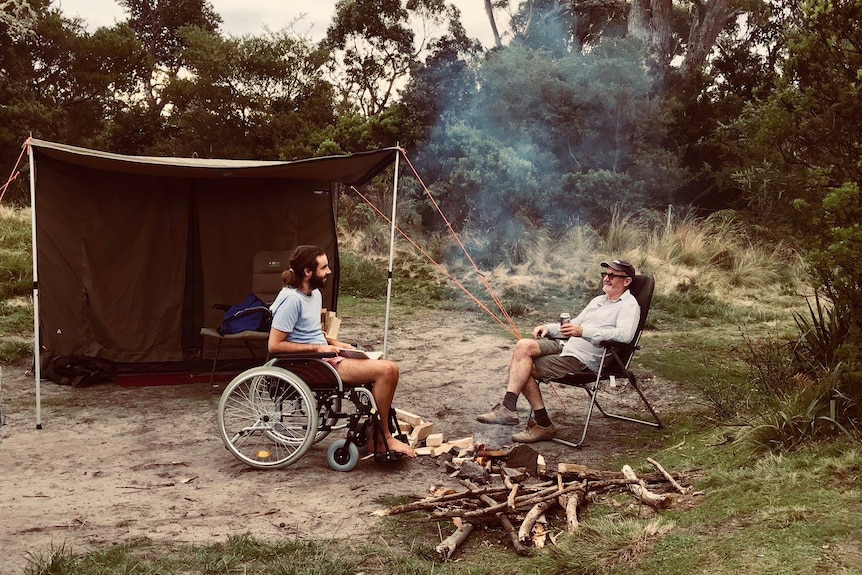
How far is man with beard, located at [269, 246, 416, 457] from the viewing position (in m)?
4.15

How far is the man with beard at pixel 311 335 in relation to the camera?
415 cm

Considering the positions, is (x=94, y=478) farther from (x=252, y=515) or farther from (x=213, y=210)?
(x=213, y=210)

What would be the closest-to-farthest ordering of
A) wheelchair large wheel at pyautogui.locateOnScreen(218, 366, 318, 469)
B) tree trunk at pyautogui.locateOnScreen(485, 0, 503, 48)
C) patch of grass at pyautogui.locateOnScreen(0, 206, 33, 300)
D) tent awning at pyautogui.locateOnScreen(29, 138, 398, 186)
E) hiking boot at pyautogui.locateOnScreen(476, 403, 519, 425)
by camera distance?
1. wheelchair large wheel at pyautogui.locateOnScreen(218, 366, 318, 469)
2. hiking boot at pyautogui.locateOnScreen(476, 403, 519, 425)
3. tent awning at pyautogui.locateOnScreen(29, 138, 398, 186)
4. patch of grass at pyautogui.locateOnScreen(0, 206, 33, 300)
5. tree trunk at pyautogui.locateOnScreen(485, 0, 503, 48)

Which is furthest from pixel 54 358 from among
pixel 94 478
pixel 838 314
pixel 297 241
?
pixel 838 314

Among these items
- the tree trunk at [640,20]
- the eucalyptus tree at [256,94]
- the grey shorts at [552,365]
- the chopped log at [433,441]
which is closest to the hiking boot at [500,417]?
the grey shorts at [552,365]

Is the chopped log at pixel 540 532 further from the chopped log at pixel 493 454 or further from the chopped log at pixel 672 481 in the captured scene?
the chopped log at pixel 493 454

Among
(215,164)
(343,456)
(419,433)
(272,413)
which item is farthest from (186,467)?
(215,164)

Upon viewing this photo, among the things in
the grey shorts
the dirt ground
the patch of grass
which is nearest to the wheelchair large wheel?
the dirt ground

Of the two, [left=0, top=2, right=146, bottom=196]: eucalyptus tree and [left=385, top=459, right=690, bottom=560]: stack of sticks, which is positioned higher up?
[left=0, top=2, right=146, bottom=196]: eucalyptus tree

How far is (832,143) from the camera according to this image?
4.39 metres

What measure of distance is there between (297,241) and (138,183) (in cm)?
134

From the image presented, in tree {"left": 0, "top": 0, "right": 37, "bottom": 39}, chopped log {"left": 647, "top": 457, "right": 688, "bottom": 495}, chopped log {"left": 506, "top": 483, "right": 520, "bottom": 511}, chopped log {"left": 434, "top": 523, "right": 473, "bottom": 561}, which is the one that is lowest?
chopped log {"left": 434, "top": 523, "right": 473, "bottom": 561}

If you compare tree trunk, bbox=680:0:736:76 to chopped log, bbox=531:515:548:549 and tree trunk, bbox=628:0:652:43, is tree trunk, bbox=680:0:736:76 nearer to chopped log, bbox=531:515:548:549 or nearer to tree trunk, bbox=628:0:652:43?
tree trunk, bbox=628:0:652:43

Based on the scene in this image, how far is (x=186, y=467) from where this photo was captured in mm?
4227
